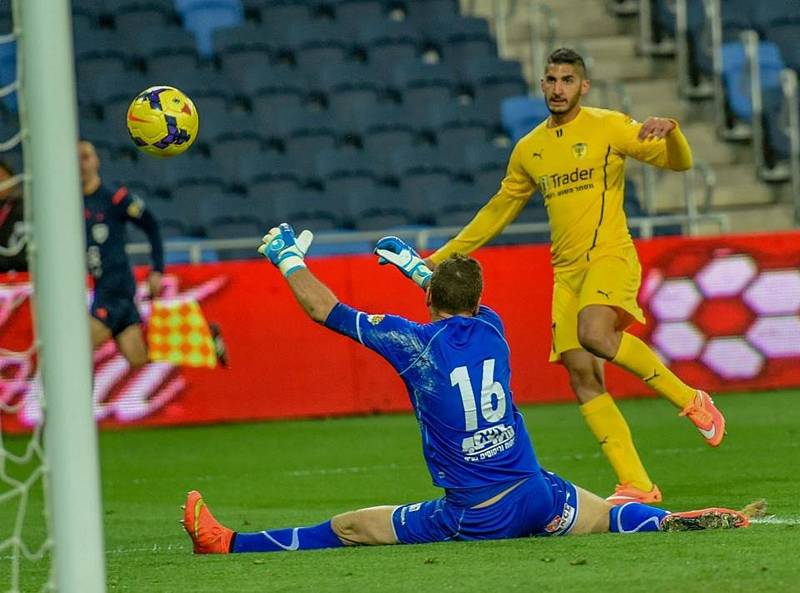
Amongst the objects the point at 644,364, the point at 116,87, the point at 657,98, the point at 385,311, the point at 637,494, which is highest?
the point at 116,87

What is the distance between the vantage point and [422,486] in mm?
9656

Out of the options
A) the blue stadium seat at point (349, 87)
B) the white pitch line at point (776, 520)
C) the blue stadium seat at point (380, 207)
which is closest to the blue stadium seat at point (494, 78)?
the blue stadium seat at point (349, 87)

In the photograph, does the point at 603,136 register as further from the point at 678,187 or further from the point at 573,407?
the point at 678,187

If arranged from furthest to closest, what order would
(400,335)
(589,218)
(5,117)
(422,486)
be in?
(5,117), (422,486), (589,218), (400,335)

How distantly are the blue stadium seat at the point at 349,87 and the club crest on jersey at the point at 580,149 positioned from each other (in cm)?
970

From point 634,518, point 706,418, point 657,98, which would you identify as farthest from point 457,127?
point 634,518

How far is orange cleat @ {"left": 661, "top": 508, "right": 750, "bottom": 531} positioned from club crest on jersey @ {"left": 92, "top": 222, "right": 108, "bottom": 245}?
6.34 m

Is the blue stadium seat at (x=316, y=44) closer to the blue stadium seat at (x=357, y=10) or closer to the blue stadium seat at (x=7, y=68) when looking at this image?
the blue stadium seat at (x=357, y=10)

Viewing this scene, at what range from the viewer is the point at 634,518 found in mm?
6938

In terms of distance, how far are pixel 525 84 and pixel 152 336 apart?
6.59 m

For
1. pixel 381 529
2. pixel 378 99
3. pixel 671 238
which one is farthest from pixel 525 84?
pixel 381 529

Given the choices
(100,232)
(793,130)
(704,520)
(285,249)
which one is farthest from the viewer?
(793,130)

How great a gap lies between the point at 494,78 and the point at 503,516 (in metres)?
12.7

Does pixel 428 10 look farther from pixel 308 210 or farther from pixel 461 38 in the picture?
pixel 308 210
